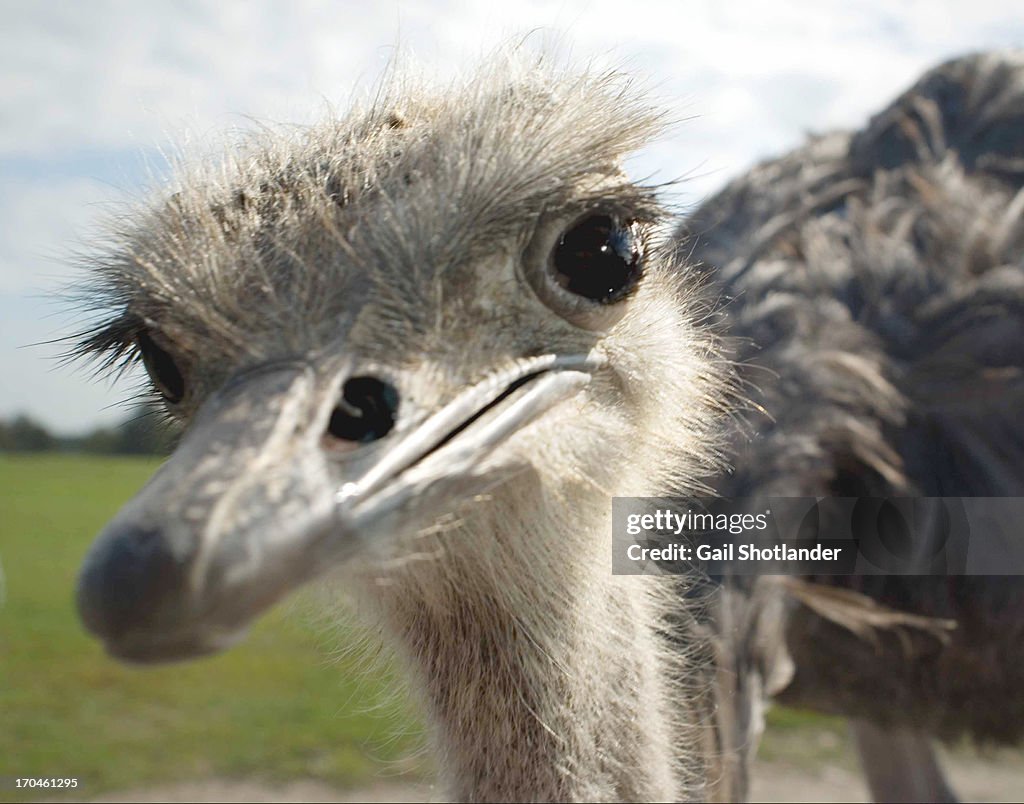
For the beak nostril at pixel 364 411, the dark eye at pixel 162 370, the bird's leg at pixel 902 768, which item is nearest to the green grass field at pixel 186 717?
the dark eye at pixel 162 370

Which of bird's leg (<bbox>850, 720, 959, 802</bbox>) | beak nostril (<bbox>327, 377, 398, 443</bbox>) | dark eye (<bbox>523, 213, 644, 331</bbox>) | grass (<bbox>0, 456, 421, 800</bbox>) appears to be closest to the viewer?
beak nostril (<bbox>327, 377, 398, 443</bbox>)

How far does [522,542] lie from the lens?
1573 mm

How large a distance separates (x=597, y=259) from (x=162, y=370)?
0.67 meters

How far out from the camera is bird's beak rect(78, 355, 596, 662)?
899mm

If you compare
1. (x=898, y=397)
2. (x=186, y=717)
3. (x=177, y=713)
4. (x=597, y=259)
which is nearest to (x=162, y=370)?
(x=597, y=259)

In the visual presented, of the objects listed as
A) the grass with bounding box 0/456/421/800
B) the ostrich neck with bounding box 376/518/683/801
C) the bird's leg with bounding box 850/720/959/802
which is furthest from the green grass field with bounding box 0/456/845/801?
the bird's leg with bounding box 850/720/959/802

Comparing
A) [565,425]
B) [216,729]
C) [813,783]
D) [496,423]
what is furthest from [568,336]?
[216,729]

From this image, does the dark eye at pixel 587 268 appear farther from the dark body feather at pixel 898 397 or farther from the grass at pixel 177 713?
the dark body feather at pixel 898 397

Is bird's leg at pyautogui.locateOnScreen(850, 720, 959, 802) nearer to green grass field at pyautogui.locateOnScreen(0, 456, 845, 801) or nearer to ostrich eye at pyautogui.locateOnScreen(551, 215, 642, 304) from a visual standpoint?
green grass field at pyautogui.locateOnScreen(0, 456, 845, 801)

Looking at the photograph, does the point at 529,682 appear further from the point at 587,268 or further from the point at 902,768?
the point at 902,768

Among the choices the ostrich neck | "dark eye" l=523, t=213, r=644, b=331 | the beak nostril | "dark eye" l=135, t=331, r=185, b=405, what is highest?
"dark eye" l=523, t=213, r=644, b=331

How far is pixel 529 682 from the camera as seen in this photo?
5.39 ft

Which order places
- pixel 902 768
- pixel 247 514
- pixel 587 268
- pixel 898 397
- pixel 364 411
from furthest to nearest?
pixel 902 768 < pixel 898 397 < pixel 587 268 < pixel 364 411 < pixel 247 514

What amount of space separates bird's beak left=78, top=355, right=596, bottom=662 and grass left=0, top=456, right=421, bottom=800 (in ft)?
3.72
